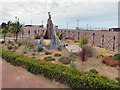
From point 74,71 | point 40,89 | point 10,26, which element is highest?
point 10,26

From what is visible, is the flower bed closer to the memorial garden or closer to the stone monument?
the memorial garden

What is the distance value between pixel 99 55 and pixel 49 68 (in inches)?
213

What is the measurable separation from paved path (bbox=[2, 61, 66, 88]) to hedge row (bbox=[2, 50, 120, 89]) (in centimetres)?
24

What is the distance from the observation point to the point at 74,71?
913 centimetres

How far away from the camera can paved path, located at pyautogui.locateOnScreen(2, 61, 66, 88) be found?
912cm

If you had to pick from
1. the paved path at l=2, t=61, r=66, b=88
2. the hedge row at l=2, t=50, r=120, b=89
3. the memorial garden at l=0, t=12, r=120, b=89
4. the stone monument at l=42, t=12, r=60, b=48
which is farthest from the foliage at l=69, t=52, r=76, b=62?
the stone monument at l=42, t=12, r=60, b=48

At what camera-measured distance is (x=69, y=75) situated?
876cm

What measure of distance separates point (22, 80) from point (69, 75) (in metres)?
2.36

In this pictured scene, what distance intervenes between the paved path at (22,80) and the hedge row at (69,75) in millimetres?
235

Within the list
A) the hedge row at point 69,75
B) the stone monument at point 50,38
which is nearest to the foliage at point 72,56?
the hedge row at point 69,75

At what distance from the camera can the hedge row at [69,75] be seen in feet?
25.7

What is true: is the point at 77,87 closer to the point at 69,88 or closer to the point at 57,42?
the point at 69,88

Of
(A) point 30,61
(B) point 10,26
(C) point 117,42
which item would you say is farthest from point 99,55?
(B) point 10,26

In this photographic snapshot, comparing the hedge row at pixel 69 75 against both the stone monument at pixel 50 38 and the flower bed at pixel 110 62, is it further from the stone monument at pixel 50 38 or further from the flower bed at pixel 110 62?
the stone monument at pixel 50 38
